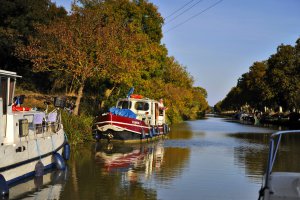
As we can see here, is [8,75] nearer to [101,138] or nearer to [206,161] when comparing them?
[206,161]

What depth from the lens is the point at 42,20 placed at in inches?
1582

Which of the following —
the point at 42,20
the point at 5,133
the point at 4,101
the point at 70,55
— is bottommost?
the point at 5,133

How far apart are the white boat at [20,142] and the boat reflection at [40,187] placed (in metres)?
0.23

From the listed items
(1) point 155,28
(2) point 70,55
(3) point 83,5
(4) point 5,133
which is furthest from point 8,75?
(1) point 155,28

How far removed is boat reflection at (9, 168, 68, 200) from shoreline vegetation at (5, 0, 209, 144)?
32.2ft

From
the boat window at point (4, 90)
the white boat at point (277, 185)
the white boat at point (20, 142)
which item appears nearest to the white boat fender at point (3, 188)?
the white boat at point (20, 142)

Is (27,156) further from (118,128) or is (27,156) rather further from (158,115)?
(158,115)

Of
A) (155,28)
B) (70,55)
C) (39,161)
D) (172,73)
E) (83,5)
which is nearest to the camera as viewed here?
(39,161)

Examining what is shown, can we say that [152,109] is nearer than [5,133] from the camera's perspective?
No

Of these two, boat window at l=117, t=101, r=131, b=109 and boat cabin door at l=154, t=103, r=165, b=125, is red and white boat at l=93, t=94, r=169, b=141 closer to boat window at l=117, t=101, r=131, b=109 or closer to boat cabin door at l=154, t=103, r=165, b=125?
boat window at l=117, t=101, r=131, b=109

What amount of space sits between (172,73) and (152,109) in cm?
3506

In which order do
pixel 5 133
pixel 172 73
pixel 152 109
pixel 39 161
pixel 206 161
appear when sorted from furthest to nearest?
pixel 172 73, pixel 152 109, pixel 206 161, pixel 39 161, pixel 5 133

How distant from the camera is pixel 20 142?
567 inches

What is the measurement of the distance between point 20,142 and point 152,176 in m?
4.86
